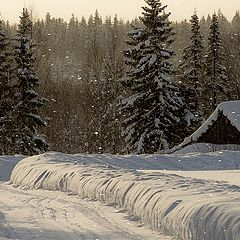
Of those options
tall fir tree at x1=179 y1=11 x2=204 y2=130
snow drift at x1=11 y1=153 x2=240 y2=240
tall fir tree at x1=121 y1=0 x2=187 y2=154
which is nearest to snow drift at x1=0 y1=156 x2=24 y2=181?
snow drift at x1=11 y1=153 x2=240 y2=240

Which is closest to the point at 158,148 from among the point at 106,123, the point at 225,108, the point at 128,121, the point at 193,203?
the point at 128,121

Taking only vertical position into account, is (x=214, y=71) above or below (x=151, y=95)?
above

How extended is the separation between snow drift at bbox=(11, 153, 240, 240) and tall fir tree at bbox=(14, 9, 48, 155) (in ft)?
59.0

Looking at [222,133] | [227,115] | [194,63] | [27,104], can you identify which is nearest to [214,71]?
[194,63]

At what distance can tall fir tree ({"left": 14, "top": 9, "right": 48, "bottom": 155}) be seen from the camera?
32344 mm

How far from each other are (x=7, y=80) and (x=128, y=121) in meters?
8.07

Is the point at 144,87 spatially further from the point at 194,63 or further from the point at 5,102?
the point at 194,63

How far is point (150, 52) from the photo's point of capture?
3216 centimetres

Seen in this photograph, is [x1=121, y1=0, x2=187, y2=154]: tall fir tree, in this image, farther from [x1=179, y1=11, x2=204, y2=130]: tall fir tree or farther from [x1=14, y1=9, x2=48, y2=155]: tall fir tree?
[x1=179, y1=11, x2=204, y2=130]: tall fir tree

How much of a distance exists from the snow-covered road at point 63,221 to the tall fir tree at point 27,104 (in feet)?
68.2

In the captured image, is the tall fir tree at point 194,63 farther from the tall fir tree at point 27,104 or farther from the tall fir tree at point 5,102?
the tall fir tree at point 5,102

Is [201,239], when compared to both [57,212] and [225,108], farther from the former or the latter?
[225,108]

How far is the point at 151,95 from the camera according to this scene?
31.3 m

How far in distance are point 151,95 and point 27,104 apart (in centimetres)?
767
